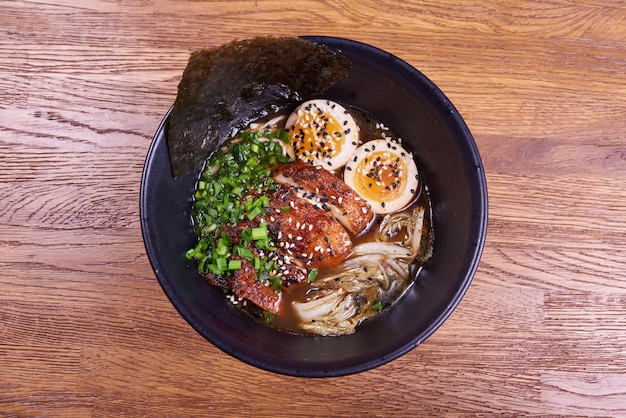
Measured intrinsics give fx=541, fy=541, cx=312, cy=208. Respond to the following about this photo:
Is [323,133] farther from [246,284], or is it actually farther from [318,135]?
[246,284]

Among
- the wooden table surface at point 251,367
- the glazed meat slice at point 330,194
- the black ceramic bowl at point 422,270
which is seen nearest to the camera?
the black ceramic bowl at point 422,270

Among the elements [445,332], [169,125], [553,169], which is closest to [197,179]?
[169,125]

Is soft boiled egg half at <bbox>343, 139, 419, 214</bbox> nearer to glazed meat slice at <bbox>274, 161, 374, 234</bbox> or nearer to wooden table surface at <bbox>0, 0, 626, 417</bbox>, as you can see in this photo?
glazed meat slice at <bbox>274, 161, 374, 234</bbox>

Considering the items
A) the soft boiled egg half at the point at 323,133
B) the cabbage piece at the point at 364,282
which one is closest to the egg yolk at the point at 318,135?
the soft boiled egg half at the point at 323,133

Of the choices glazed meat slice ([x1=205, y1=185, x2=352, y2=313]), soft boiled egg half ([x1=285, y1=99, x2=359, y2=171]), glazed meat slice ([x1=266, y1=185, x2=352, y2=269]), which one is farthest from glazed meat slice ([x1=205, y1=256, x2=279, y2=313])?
soft boiled egg half ([x1=285, y1=99, x2=359, y2=171])

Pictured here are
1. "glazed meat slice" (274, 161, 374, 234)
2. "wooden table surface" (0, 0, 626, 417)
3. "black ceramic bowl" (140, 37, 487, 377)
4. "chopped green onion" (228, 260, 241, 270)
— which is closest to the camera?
"black ceramic bowl" (140, 37, 487, 377)

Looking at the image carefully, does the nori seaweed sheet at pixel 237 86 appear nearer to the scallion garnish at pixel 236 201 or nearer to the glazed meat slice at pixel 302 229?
the scallion garnish at pixel 236 201
